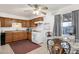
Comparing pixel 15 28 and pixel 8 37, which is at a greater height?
pixel 15 28

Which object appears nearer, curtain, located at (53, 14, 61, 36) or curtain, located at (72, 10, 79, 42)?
curtain, located at (72, 10, 79, 42)

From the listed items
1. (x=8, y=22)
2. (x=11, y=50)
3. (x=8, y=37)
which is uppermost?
(x=8, y=22)

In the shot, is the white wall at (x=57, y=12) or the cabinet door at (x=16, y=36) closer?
the white wall at (x=57, y=12)

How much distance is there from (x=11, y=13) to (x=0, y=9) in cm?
20

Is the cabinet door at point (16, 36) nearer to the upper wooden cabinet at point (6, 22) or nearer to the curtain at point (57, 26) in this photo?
the upper wooden cabinet at point (6, 22)

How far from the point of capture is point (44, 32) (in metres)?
1.82

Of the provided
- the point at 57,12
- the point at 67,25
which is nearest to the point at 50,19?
the point at 57,12

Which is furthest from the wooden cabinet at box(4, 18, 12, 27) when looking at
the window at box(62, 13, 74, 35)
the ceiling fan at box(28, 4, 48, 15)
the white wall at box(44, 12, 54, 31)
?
the window at box(62, 13, 74, 35)

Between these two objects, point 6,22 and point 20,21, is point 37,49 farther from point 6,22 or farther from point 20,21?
point 6,22

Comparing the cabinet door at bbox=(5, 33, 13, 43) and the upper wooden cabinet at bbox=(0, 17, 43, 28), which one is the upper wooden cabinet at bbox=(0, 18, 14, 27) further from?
the cabinet door at bbox=(5, 33, 13, 43)

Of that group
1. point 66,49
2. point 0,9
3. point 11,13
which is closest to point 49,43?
point 66,49

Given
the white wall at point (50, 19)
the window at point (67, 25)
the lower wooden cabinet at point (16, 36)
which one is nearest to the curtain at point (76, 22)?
the window at point (67, 25)

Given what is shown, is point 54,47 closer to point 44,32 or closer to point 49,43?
point 49,43

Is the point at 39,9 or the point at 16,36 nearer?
the point at 39,9
